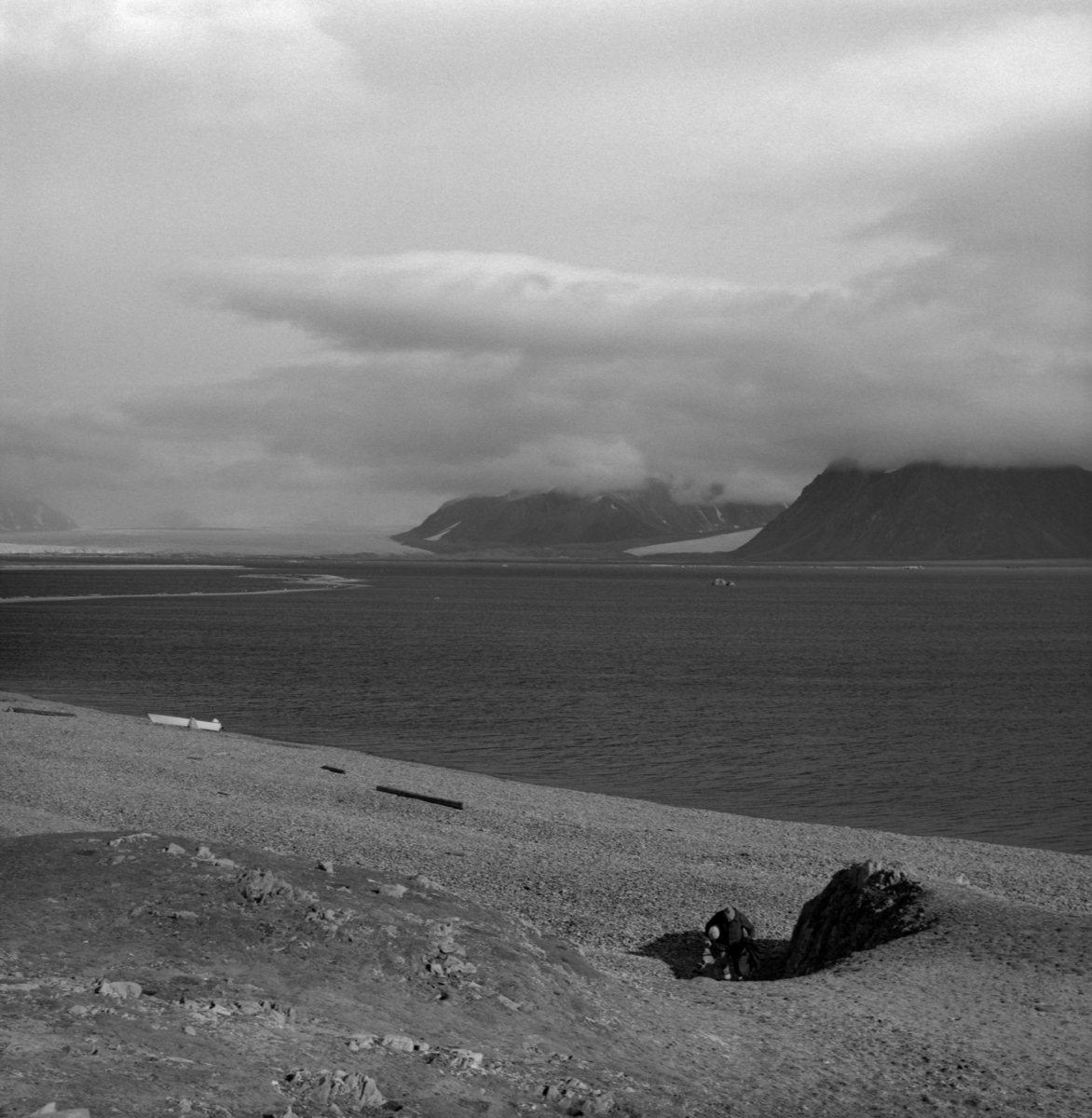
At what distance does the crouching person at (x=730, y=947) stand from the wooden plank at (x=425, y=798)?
13.5 metres

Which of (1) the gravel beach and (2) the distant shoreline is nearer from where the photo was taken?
(1) the gravel beach

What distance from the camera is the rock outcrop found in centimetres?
1792

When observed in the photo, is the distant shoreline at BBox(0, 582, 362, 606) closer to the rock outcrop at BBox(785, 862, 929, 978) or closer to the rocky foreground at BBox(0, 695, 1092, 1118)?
the rocky foreground at BBox(0, 695, 1092, 1118)

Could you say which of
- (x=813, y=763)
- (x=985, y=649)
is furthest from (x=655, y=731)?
(x=985, y=649)

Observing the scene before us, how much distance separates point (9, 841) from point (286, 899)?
477 centimetres

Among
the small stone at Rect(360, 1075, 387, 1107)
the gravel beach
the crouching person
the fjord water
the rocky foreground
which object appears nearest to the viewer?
the small stone at Rect(360, 1075, 387, 1107)

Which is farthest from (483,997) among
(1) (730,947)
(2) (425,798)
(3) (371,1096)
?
→ (2) (425,798)

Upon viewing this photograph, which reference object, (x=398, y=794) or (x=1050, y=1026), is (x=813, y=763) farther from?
(x=1050, y=1026)

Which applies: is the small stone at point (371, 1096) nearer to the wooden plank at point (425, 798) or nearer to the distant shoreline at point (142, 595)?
the wooden plank at point (425, 798)

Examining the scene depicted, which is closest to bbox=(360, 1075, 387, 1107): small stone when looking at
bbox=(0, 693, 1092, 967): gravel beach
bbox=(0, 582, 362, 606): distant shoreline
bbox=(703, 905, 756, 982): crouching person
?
bbox=(0, 693, 1092, 967): gravel beach

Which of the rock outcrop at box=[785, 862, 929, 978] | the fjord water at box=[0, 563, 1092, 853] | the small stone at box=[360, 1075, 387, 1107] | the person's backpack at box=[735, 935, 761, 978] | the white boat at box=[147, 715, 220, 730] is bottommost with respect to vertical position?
the fjord water at box=[0, 563, 1092, 853]

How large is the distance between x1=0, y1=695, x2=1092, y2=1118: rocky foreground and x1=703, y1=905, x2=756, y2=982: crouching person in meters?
0.42

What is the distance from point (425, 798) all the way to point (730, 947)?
15029mm

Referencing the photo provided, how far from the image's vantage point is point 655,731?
165ft
